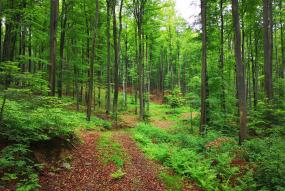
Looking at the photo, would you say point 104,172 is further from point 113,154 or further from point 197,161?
point 197,161

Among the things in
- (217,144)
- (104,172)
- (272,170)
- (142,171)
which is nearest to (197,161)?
(217,144)

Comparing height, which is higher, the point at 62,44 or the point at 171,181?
the point at 62,44

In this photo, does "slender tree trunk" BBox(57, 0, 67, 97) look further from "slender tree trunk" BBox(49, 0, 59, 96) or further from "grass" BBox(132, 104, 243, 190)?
"grass" BBox(132, 104, 243, 190)

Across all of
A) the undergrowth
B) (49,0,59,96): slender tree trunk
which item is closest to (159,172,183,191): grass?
the undergrowth

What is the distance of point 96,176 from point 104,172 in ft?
1.16

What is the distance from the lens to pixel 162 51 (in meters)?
37.5

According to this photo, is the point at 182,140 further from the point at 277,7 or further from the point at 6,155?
the point at 277,7

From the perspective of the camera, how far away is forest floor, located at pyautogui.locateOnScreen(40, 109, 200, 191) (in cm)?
564

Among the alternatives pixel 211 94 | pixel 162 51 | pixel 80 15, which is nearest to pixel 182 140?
pixel 211 94

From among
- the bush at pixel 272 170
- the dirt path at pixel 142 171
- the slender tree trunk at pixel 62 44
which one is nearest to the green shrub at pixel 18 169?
the dirt path at pixel 142 171

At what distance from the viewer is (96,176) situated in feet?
20.5

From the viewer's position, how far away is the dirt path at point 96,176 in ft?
18.2

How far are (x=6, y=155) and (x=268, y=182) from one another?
24.1 feet

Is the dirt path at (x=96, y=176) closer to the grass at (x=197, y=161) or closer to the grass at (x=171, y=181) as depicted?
the grass at (x=171, y=181)
